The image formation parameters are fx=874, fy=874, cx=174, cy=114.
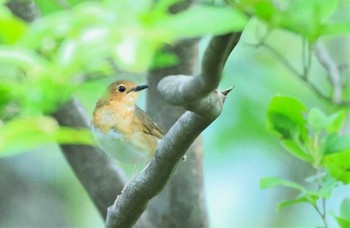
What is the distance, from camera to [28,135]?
3.95ft

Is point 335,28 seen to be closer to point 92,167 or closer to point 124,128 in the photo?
point 124,128

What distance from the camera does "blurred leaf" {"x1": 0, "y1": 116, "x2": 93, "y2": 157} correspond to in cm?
118

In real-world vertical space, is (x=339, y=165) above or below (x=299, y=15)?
below

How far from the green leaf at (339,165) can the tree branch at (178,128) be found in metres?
0.57

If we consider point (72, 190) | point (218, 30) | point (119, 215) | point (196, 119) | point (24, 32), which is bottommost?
point (72, 190)

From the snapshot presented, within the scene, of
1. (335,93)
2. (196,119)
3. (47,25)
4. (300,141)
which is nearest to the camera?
(47,25)

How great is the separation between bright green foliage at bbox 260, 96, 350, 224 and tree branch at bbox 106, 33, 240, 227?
1.29 feet

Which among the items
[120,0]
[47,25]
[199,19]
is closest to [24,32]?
[47,25]

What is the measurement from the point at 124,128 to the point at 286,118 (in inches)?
30.0

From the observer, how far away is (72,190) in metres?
5.47

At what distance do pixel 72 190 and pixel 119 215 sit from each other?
3.05 metres

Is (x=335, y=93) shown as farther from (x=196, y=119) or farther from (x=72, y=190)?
(x=72, y=190)

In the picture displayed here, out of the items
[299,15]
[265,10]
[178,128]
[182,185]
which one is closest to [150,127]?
[182,185]

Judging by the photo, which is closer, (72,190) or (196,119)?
(196,119)
